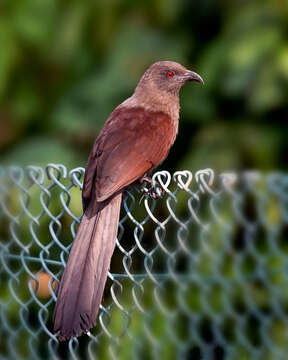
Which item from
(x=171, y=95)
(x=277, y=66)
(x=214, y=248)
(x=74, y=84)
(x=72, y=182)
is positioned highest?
(x=74, y=84)

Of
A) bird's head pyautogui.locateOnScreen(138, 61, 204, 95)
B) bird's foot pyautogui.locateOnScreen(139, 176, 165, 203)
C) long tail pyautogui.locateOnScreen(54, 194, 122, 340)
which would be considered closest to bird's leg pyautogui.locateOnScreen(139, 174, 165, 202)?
bird's foot pyautogui.locateOnScreen(139, 176, 165, 203)

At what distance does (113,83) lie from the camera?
535 cm

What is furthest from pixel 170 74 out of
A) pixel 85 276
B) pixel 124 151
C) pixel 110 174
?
pixel 85 276

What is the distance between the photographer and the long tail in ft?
8.22

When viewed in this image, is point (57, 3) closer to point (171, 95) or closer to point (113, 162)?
point (171, 95)

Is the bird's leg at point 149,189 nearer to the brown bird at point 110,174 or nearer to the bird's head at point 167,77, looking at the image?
the brown bird at point 110,174

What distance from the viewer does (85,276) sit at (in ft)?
8.49

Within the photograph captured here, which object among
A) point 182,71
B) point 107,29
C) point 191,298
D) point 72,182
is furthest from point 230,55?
point 72,182

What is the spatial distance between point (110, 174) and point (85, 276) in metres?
0.56

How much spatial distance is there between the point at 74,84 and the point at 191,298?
7.95ft

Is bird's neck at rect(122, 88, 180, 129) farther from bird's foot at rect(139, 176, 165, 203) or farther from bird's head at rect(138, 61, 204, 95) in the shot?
bird's foot at rect(139, 176, 165, 203)

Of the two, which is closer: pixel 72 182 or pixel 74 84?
pixel 72 182

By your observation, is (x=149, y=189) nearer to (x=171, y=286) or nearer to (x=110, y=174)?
(x=110, y=174)

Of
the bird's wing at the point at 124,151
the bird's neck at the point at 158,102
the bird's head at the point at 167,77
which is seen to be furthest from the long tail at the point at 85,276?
the bird's head at the point at 167,77
